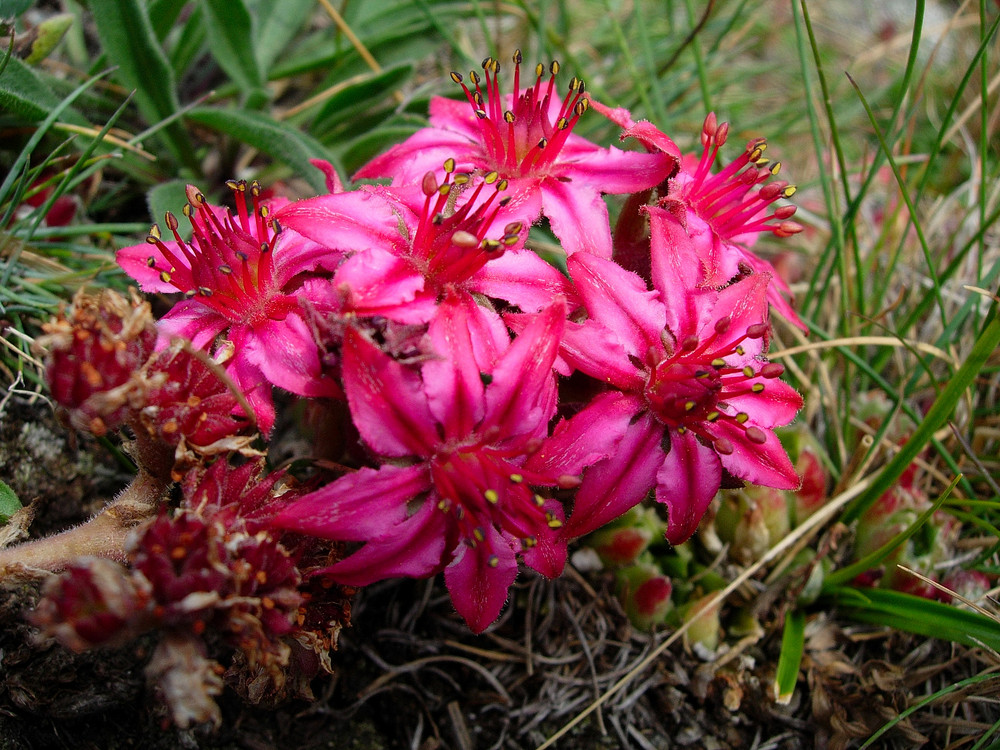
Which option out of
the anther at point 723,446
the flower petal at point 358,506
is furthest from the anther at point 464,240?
the anther at point 723,446

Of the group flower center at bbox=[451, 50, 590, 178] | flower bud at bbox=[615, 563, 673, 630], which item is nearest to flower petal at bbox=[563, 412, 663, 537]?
flower bud at bbox=[615, 563, 673, 630]

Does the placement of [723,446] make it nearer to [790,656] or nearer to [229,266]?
[790,656]

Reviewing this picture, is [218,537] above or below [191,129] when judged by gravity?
below

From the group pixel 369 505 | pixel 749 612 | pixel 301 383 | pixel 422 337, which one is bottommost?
pixel 749 612

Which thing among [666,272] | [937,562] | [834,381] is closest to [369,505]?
[666,272]

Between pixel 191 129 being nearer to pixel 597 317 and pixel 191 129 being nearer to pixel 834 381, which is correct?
pixel 597 317
